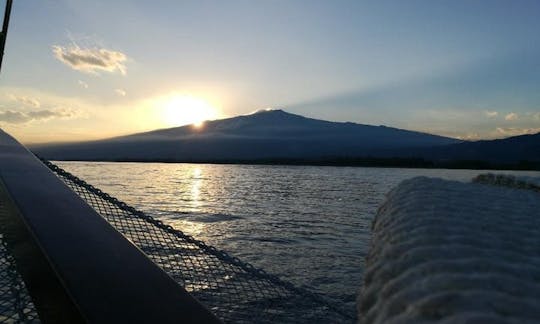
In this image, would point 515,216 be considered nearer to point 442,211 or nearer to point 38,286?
point 442,211

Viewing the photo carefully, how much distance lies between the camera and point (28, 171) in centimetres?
276

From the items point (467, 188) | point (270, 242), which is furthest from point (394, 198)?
point (270, 242)

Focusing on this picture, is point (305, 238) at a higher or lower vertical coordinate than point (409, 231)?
lower

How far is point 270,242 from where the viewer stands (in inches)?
669

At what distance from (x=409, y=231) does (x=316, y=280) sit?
10.4 meters

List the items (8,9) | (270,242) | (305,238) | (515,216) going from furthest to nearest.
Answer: (305,238) < (270,242) < (8,9) < (515,216)

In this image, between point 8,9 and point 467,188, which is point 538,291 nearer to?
point 467,188

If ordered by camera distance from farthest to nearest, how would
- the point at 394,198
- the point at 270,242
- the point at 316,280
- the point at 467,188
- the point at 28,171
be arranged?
the point at 270,242 → the point at 316,280 → the point at 28,171 → the point at 467,188 → the point at 394,198

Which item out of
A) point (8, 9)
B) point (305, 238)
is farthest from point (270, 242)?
point (8, 9)

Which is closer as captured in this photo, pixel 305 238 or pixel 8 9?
pixel 8 9

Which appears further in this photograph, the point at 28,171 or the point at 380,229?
the point at 28,171

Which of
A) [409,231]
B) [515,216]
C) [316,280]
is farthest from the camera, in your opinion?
[316,280]

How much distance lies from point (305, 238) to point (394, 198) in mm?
16675

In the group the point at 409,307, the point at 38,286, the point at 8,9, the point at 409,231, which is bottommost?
the point at 38,286
